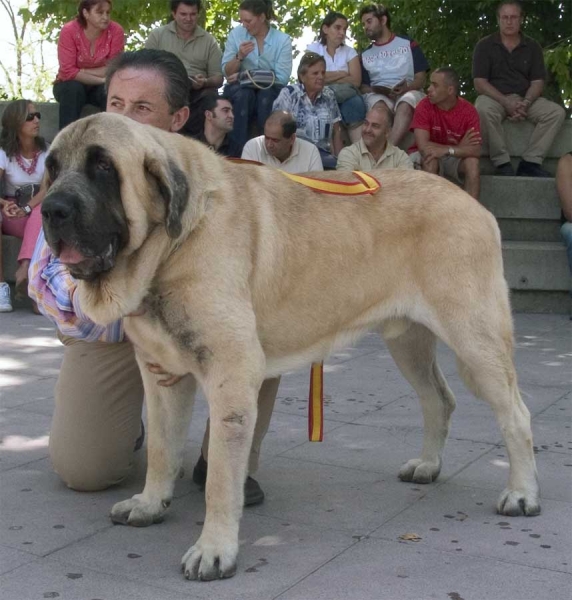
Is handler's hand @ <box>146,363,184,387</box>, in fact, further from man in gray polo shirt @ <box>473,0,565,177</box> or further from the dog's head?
man in gray polo shirt @ <box>473,0,565,177</box>

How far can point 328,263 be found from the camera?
3.94 metres

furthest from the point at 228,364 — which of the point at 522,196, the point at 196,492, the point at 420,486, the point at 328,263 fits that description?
the point at 522,196

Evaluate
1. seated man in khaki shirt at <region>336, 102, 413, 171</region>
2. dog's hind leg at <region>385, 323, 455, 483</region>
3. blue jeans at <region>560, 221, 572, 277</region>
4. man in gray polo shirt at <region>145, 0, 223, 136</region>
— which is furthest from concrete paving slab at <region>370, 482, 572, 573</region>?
man in gray polo shirt at <region>145, 0, 223, 136</region>

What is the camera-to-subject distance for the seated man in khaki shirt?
8781 millimetres

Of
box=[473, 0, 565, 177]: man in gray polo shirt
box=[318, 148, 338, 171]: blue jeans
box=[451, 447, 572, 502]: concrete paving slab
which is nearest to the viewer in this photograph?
box=[451, 447, 572, 502]: concrete paving slab

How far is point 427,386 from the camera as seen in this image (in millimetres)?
4590

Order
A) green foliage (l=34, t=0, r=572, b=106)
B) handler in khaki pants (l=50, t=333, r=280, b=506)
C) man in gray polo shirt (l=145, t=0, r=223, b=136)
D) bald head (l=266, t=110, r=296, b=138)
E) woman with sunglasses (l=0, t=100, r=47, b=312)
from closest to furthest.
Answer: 1. handler in khaki pants (l=50, t=333, r=280, b=506)
2. bald head (l=266, t=110, r=296, b=138)
3. woman with sunglasses (l=0, t=100, r=47, b=312)
4. man in gray polo shirt (l=145, t=0, r=223, b=136)
5. green foliage (l=34, t=0, r=572, b=106)

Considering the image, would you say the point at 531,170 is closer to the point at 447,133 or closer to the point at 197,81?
the point at 447,133

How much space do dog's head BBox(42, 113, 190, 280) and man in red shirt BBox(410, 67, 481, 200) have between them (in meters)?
6.92

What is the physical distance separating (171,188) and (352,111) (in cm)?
748

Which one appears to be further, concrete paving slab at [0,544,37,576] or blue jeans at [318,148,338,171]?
blue jeans at [318,148,338,171]

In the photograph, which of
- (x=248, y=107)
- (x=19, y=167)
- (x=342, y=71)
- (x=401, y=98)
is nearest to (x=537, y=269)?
(x=401, y=98)

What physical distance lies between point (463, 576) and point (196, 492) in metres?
1.38

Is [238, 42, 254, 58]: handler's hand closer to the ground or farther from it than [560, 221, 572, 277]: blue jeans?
farther from it
